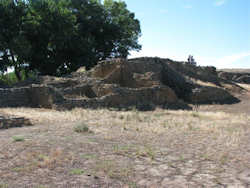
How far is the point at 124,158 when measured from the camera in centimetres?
497

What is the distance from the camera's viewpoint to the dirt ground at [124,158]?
3.88 m

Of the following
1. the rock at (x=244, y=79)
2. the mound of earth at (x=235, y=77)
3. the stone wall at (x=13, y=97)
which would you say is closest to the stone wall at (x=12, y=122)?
the stone wall at (x=13, y=97)

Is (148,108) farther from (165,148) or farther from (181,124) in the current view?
(165,148)

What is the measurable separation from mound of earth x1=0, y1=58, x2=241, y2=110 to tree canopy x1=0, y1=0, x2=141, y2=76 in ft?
29.6

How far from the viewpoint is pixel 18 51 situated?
23.3 m

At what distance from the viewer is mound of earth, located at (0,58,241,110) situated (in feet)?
44.7

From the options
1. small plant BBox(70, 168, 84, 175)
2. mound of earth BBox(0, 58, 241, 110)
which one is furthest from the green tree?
small plant BBox(70, 168, 84, 175)

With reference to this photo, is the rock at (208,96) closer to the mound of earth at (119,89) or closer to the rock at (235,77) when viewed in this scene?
the mound of earth at (119,89)

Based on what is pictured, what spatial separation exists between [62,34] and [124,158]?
22253 mm

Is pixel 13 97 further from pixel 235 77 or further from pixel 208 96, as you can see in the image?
pixel 235 77

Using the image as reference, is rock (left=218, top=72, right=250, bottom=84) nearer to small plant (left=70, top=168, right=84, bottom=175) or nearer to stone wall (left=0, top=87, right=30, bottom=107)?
stone wall (left=0, top=87, right=30, bottom=107)

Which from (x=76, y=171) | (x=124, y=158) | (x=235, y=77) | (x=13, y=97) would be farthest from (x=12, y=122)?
(x=235, y=77)

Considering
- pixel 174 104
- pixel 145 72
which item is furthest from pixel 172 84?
pixel 174 104

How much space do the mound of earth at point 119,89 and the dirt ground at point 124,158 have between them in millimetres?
6113
